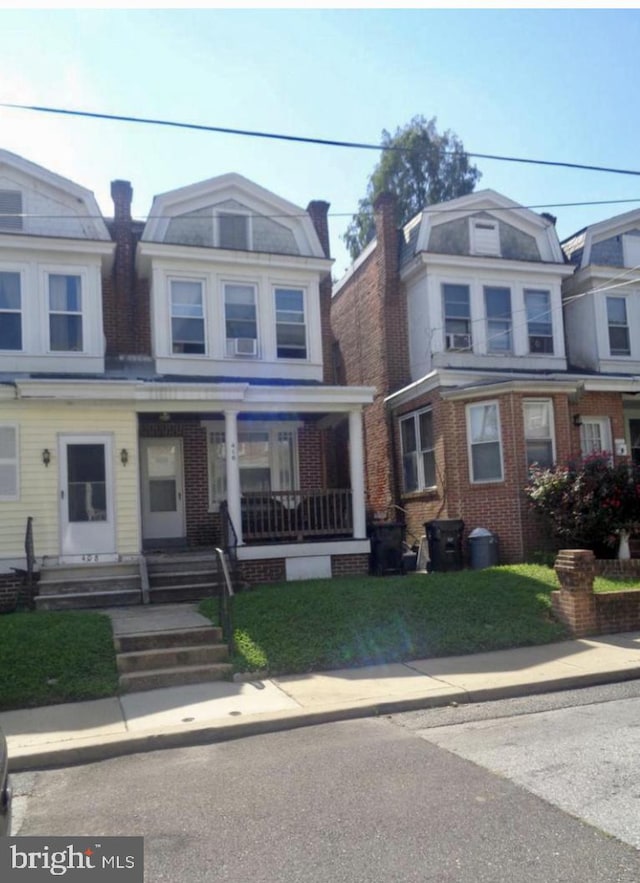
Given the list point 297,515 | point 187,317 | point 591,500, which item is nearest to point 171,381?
point 187,317

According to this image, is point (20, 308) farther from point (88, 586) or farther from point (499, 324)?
point (499, 324)

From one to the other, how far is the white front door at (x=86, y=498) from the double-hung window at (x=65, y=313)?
7.24 feet

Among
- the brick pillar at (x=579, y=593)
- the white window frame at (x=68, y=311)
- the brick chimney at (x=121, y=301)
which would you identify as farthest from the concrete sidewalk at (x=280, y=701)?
the brick chimney at (x=121, y=301)

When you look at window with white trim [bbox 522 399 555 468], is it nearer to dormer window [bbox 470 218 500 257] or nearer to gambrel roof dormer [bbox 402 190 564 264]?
gambrel roof dormer [bbox 402 190 564 264]

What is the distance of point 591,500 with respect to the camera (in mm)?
12531

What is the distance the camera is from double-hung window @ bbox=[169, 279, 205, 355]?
14.7 m

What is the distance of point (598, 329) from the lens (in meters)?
17.8

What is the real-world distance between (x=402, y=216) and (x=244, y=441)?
1763 centimetres

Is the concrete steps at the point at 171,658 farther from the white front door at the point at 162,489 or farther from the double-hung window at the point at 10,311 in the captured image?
the double-hung window at the point at 10,311

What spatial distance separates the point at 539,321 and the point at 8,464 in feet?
38.9

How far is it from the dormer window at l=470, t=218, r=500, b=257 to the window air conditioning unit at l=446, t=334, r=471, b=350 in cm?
Result: 212

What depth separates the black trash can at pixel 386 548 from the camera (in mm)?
13641
